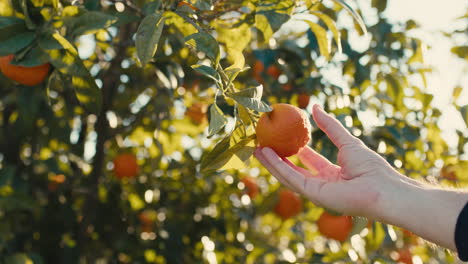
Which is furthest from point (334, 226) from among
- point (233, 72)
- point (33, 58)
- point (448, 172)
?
point (33, 58)

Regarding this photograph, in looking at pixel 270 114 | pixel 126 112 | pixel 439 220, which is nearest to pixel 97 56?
pixel 126 112

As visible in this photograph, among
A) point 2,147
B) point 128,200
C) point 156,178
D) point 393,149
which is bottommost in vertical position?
point 128,200

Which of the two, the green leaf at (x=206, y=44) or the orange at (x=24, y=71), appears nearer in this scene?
the green leaf at (x=206, y=44)

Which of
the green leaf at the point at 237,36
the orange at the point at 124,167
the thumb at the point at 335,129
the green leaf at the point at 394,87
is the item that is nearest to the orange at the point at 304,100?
the green leaf at the point at 394,87

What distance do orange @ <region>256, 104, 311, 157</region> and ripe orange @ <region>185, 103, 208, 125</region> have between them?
81 centimetres

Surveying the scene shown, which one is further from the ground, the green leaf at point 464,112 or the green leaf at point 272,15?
the green leaf at point 272,15

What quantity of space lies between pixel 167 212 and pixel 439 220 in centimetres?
115

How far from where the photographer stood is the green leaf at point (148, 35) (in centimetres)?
85

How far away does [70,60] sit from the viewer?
3.19 feet

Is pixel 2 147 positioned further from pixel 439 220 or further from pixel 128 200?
pixel 439 220

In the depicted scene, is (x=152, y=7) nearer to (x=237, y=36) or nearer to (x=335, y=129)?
(x=237, y=36)

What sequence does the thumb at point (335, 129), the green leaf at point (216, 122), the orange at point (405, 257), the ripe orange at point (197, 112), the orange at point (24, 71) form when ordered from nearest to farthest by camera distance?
the green leaf at point (216, 122) → the thumb at point (335, 129) → the orange at point (24, 71) → the ripe orange at point (197, 112) → the orange at point (405, 257)

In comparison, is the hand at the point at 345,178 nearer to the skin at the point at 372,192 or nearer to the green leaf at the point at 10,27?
the skin at the point at 372,192

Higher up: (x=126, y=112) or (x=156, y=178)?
(x=126, y=112)
